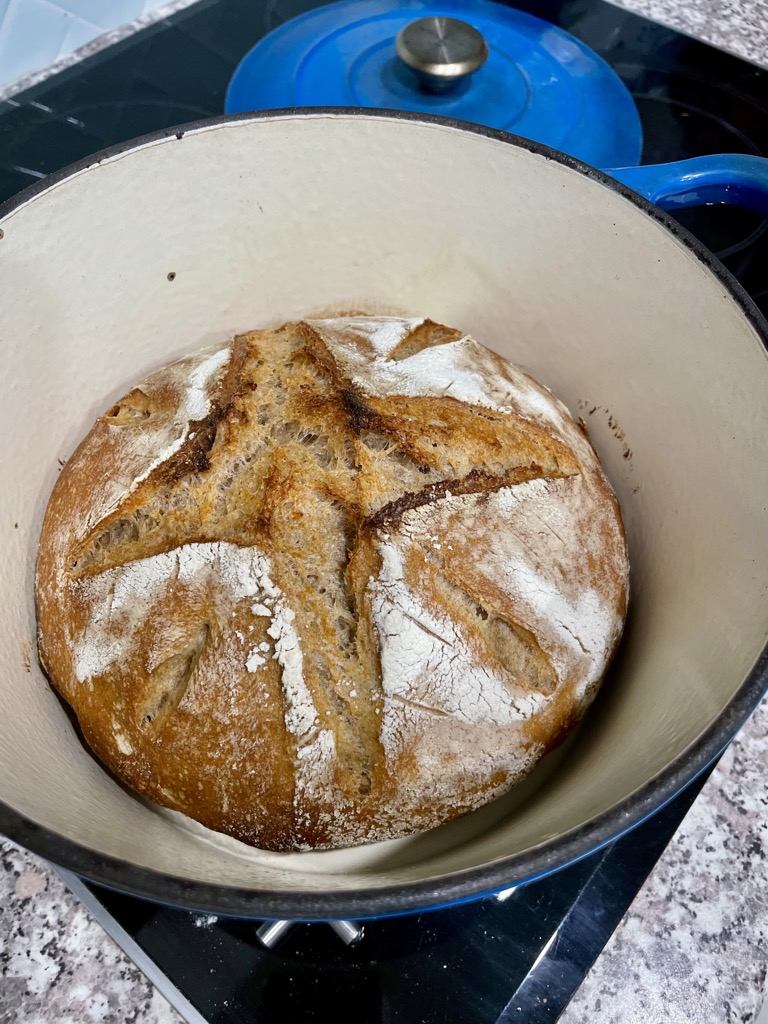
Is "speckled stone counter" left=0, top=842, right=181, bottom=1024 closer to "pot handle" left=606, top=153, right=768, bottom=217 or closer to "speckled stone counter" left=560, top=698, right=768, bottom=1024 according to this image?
"speckled stone counter" left=560, top=698, right=768, bottom=1024

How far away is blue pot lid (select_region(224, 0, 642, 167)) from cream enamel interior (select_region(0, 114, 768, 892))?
392 millimetres

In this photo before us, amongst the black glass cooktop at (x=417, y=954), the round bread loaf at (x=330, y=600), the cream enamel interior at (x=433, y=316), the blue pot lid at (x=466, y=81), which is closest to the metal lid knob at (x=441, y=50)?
the blue pot lid at (x=466, y=81)

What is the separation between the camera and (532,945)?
0.77m

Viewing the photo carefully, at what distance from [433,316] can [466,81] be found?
1.65 ft

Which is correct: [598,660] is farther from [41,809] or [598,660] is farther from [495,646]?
[41,809]

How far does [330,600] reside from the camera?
2.48 ft

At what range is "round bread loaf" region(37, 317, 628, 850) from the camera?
727mm

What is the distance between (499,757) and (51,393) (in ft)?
2.22

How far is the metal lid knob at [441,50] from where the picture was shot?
1237 millimetres

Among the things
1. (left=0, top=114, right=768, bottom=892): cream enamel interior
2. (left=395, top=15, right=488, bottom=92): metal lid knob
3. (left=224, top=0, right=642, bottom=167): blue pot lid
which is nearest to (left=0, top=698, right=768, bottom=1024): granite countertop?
(left=0, top=114, right=768, bottom=892): cream enamel interior

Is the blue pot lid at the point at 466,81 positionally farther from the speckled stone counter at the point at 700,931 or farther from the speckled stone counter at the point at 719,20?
the speckled stone counter at the point at 700,931

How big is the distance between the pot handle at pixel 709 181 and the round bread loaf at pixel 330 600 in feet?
1.05

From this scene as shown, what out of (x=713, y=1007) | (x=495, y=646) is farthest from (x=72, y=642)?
(x=713, y=1007)

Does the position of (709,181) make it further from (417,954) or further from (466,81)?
(417,954)
